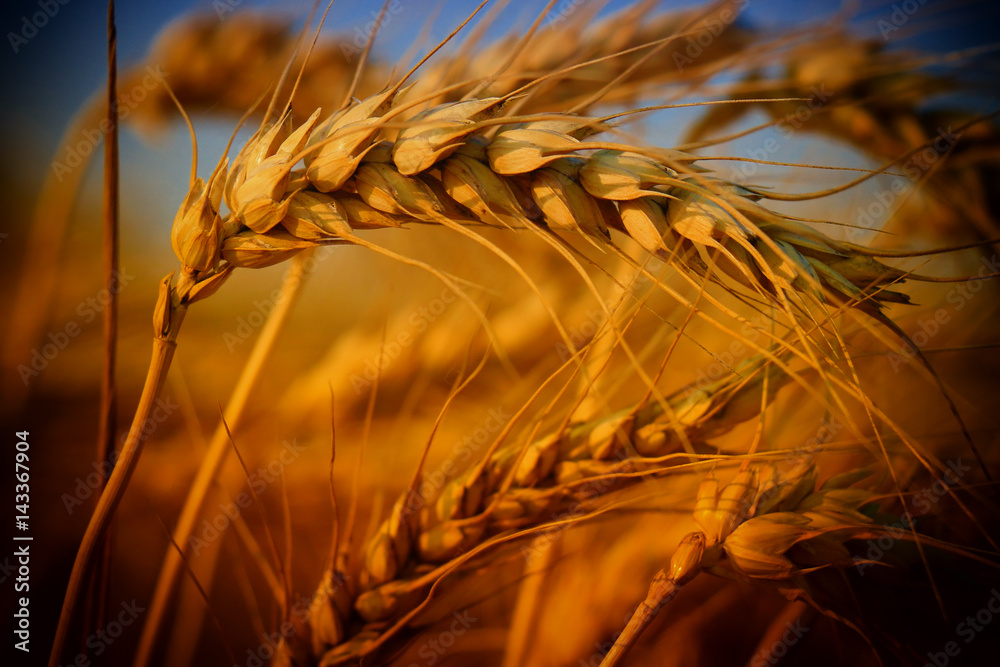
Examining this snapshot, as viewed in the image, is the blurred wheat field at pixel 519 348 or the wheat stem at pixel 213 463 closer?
the blurred wheat field at pixel 519 348

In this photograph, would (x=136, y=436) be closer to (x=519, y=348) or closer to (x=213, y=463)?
(x=213, y=463)

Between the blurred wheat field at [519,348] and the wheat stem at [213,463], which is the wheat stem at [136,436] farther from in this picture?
the wheat stem at [213,463]

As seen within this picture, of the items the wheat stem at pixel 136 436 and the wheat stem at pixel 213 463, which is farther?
the wheat stem at pixel 213 463

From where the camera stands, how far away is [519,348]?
2.54 feet

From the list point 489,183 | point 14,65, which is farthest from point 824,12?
point 14,65

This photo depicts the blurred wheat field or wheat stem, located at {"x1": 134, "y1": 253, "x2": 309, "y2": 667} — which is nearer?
the blurred wheat field

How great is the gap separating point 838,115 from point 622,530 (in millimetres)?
635

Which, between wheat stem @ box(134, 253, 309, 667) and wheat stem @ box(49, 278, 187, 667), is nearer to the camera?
wheat stem @ box(49, 278, 187, 667)

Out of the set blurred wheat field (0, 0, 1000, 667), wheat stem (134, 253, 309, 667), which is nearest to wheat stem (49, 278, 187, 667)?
blurred wheat field (0, 0, 1000, 667)

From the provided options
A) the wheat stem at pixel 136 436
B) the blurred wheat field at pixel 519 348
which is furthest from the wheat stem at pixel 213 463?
the wheat stem at pixel 136 436

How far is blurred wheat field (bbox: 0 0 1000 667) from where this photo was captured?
403 mm

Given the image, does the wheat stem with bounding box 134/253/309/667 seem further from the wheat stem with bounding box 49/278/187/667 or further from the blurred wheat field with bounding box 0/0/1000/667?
the wheat stem with bounding box 49/278/187/667

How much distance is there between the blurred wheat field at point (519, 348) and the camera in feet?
1.32

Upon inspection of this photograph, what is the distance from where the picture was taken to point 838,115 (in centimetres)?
79
